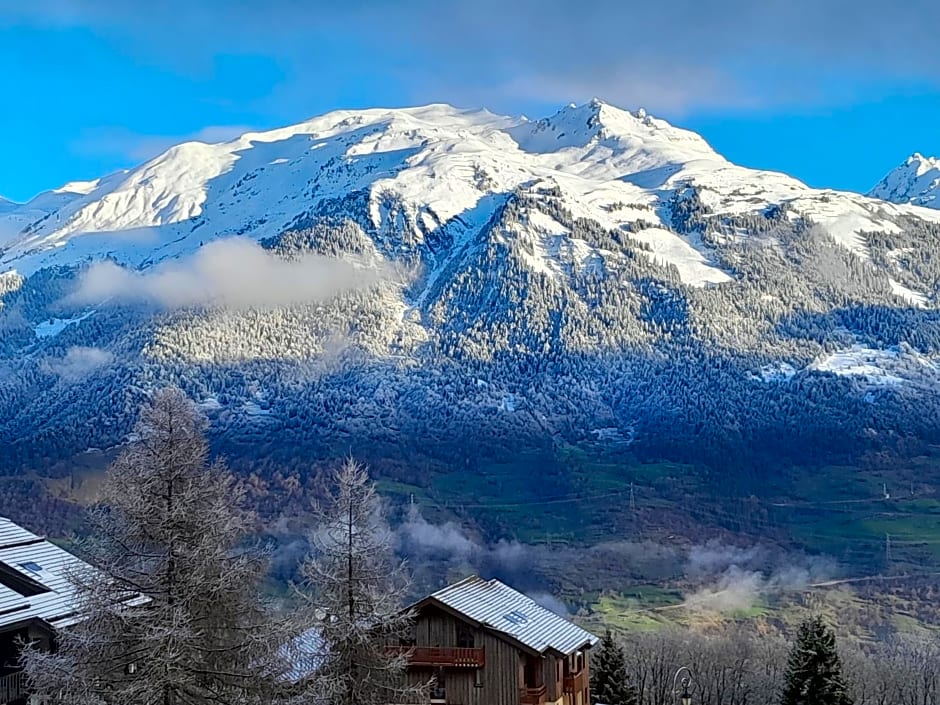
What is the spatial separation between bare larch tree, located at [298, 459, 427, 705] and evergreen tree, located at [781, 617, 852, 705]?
2842cm

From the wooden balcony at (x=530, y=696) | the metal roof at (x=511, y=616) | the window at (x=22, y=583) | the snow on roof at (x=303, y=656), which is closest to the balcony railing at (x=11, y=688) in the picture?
the window at (x=22, y=583)

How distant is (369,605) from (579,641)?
24.4 meters

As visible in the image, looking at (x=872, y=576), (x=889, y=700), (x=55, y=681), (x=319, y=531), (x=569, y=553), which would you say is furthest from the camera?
(x=569, y=553)

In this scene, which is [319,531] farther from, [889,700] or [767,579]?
[767,579]

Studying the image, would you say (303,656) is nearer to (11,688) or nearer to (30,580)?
(11,688)

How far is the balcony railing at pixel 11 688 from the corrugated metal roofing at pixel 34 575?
1691 mm

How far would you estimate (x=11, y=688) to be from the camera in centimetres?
3092

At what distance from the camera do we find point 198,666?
18484 mm

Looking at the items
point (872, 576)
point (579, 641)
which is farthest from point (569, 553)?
point (579, 641)

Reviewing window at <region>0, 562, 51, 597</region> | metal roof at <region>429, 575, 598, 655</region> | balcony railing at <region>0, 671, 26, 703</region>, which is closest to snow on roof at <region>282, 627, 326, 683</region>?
balcony railing at <region>0, 671, 26, 703</region>

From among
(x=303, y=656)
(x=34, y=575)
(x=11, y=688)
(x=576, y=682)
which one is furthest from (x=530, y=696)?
(x=303, y=656)

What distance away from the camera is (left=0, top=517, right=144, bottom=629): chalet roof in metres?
31.1

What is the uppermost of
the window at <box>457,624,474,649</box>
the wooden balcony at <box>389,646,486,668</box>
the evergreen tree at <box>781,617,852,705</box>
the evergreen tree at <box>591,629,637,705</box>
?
the window at <box>457,624,474,649</box>

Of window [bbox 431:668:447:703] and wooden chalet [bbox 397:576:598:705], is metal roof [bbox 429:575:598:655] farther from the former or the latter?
window [bbox 431:668:447:703]
